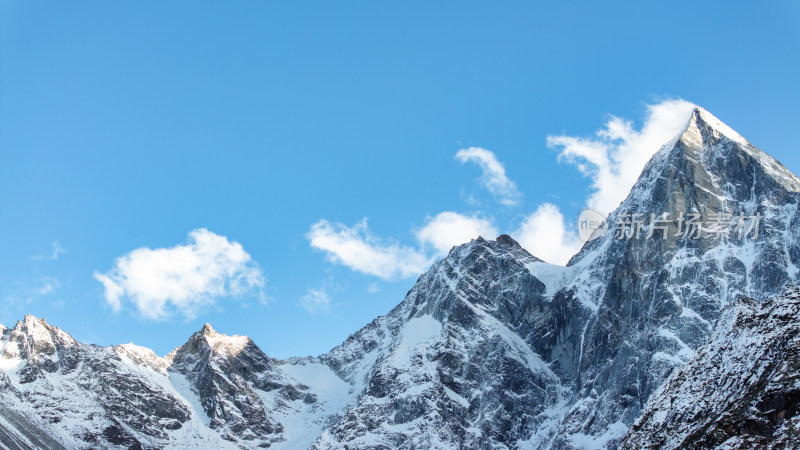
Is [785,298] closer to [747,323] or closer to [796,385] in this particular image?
[747,323]

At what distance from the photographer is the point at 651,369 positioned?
199 metres

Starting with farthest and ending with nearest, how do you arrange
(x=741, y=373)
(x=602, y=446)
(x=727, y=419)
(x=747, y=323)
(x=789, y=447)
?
1. (x=602, y=446)
2. (x=747, y=323)
3. (x=741, y=373)
4. (x=727, y=419)
5. (x=789, y=447)

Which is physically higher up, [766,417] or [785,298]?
[785,298]

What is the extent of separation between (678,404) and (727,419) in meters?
14.4

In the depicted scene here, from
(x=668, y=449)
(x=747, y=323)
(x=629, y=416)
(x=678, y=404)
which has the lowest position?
(x=668, y=449)

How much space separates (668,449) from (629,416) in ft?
341

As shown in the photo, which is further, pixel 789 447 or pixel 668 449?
pixel 668 449

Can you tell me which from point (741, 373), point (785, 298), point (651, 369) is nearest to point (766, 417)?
point (741, 373)

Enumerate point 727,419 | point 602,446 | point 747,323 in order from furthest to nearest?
point 602,446 → point 747,323 → point 727,419

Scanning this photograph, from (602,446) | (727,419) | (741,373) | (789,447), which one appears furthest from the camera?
(602,446)

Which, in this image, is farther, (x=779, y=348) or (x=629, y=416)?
(x=629, y=416)

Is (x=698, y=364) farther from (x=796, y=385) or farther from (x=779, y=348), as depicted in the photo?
(x=796, y=385)

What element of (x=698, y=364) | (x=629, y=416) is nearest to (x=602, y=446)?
(x=629, y=416)

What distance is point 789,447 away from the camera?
8262 centimetres
